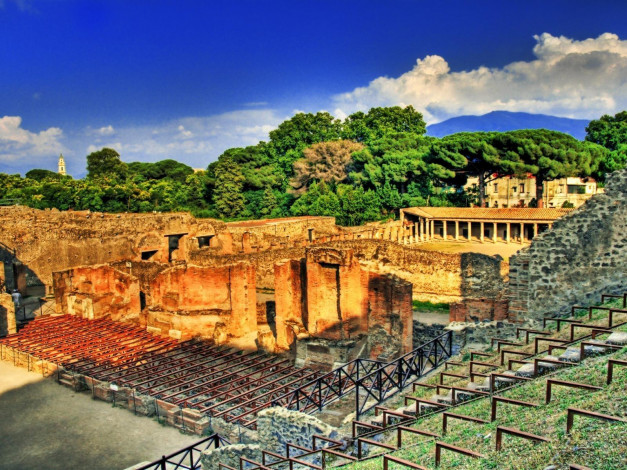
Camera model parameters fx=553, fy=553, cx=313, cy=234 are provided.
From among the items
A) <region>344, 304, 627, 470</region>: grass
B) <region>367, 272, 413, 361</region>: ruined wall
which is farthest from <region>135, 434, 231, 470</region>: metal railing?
<region>367, 272, 413, 361</region>: ruined wall

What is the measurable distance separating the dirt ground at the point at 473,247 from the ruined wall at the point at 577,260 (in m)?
25.0

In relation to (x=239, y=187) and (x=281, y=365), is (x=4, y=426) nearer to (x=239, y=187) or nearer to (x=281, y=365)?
(x=281, y=365)

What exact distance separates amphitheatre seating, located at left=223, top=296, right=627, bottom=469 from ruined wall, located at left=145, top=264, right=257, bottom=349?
10486mm

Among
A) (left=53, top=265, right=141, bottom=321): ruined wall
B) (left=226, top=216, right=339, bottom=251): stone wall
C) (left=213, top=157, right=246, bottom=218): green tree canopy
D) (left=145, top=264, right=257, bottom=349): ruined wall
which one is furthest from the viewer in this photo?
(left=213, top=157, right=246, bottom=218): green tree canopy

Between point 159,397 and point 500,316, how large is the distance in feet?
31.6

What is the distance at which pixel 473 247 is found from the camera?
132 ft

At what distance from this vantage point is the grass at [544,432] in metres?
4.97

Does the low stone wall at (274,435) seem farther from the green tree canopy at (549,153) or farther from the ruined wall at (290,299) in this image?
the green tree canopy at (549,153)

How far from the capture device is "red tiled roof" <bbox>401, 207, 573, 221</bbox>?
39.8m

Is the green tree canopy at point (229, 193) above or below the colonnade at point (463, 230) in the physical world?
above

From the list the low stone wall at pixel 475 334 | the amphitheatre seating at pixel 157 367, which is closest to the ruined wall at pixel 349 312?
the amphitheatre seating at pixel 157 367

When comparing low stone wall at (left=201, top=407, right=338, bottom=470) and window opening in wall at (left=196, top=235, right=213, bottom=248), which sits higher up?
window opening in wall at (left=196, top=235, right=213, bottom=248)

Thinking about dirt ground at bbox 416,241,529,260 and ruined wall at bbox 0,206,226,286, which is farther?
dirt ground at bbox 416,241,529,260

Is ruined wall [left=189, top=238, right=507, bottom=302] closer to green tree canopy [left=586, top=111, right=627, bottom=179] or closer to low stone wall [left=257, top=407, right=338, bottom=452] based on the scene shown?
low stone wall [left=257, top=407, right=338, bottom=452]
